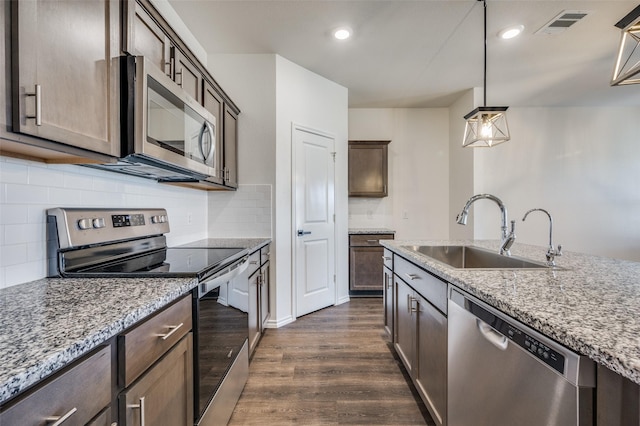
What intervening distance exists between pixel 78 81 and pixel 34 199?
20.2 inches

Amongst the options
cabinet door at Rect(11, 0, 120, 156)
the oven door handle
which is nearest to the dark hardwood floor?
the oven door handle

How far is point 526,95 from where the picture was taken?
12.5ft

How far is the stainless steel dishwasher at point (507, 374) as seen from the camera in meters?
0.66

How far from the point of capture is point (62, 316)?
2.40 ft

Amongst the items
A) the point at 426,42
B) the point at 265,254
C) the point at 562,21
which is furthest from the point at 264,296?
the point at 562,21

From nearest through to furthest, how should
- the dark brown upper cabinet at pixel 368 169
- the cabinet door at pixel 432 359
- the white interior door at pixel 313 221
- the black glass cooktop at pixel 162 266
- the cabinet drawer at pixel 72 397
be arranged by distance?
1. the cabinet drawer at pixel 72 397
2. the black glass cooktop at pixel 162 266
3. the cabinet door at pixel 432 359
4. the white interior door at pixel 313 221
5. the dark brown upper cabinet at pixel 368 169

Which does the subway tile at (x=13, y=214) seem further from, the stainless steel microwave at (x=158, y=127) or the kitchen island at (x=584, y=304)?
the kitchen island at (x=584, y=304)

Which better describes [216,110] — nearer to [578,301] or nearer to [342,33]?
[342,33]

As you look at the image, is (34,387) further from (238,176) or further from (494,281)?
(238,176)

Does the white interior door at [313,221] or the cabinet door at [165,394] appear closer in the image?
the cabinet door at [165,394]

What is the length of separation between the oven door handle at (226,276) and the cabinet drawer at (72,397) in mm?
494

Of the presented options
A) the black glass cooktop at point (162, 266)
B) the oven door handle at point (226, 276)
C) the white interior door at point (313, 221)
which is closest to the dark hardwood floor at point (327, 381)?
the white interior door at point (313, 221)

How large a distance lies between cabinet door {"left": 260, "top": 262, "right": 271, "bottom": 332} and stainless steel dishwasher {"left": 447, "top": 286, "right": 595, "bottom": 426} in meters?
1.56

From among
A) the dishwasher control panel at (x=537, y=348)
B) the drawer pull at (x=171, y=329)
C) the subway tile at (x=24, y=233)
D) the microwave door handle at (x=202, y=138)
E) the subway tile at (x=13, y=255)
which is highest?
the microwave door handle at (x=202, y=138)
